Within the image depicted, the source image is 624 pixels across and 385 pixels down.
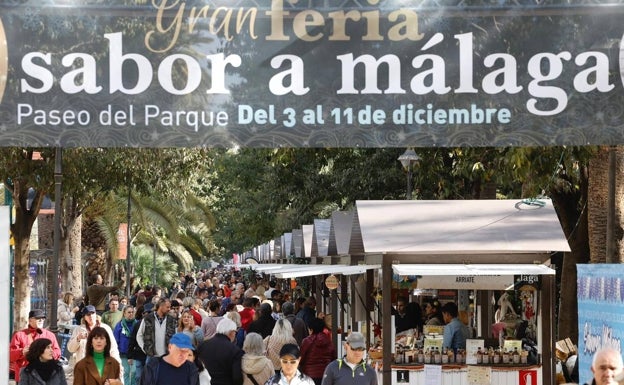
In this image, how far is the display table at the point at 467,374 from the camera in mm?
15859

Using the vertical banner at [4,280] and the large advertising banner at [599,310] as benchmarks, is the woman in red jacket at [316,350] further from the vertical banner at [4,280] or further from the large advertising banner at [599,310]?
the vertical banner at [4,280]

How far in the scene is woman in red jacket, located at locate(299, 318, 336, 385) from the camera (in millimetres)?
15883

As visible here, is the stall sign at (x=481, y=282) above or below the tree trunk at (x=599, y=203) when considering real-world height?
below

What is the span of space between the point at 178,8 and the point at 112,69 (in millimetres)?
607

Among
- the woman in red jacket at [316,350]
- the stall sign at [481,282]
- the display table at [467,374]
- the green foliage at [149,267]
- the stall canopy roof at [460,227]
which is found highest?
the stall canopy roof at [460,227]

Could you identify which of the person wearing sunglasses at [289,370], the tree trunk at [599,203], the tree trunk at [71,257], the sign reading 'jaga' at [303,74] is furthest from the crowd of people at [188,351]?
the tree trunk at [71,257]

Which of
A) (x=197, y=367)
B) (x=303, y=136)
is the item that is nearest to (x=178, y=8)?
(x=303, y=136)

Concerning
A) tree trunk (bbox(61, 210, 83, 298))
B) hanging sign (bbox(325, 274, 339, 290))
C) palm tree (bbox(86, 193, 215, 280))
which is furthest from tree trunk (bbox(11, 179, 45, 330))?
palm tree (bbox(86, 193, 215, 280))

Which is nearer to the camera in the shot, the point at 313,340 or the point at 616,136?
the point at 616,136

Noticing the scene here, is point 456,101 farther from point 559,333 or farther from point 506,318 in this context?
point 506,318

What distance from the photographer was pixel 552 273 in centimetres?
1523

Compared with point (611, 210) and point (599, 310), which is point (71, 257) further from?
point (599, 310)

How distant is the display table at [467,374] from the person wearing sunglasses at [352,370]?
448cm

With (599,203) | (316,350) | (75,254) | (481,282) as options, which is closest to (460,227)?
(481,282)
